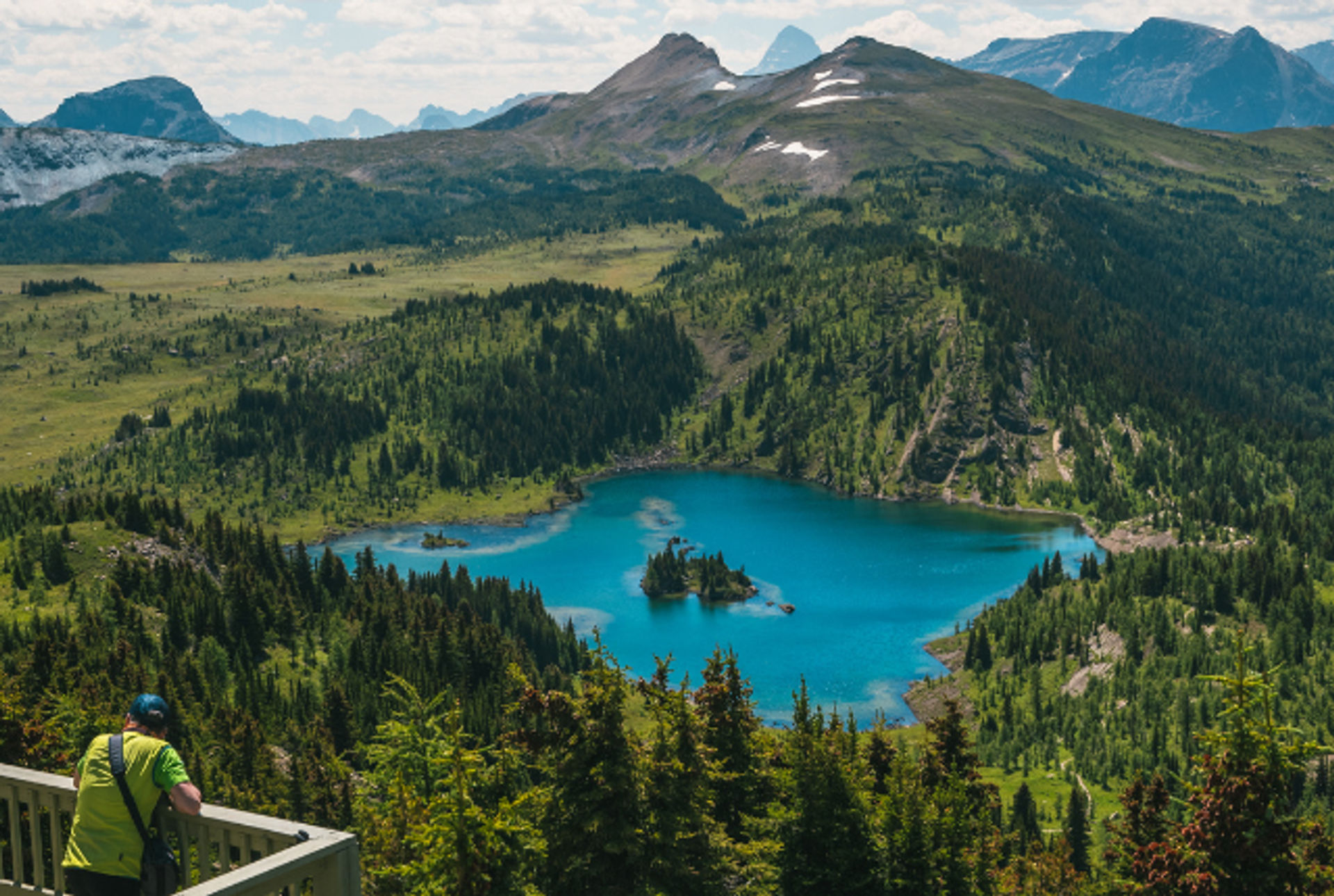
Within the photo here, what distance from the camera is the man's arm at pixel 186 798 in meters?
15.5

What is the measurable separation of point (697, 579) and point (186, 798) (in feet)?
571

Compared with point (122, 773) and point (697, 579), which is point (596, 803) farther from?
point (697, 579)

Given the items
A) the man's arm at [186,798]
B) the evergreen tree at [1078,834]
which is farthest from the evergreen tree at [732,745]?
the evergreen tree at [1078,834]

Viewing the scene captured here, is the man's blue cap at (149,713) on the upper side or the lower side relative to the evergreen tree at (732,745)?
upper

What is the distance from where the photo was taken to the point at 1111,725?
411 feet

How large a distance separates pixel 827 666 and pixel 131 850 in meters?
143

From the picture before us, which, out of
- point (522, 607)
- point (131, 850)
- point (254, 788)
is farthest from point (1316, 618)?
point (131, 850)

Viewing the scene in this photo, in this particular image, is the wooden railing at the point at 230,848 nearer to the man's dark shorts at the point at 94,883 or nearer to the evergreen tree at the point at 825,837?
the man's dark shorts at the point at 94,883

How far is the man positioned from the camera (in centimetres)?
1616

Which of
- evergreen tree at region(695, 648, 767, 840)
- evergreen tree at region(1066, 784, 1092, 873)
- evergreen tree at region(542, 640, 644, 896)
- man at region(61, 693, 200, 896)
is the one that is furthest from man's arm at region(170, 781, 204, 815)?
evergreen tree at region(1066, 784, 1092, 873)

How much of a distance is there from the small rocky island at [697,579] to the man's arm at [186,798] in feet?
555

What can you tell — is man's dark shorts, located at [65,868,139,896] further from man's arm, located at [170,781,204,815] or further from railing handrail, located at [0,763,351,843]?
man's arm, located at [170,781,204,815]

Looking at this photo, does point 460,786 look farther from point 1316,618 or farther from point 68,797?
point 1316,618

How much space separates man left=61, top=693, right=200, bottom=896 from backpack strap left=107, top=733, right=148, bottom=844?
0.04m
